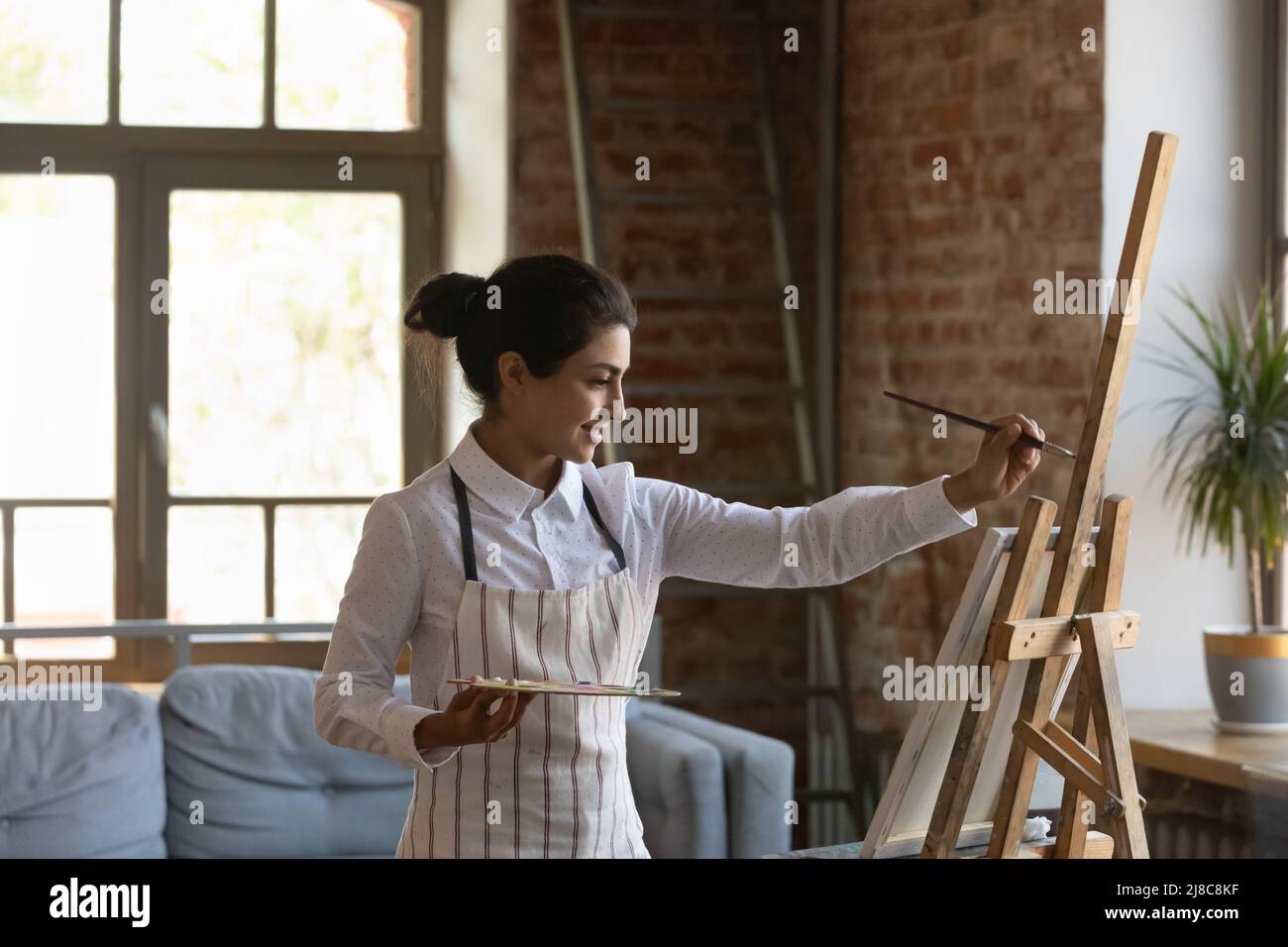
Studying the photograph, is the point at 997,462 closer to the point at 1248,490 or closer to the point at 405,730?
the point at 405,730

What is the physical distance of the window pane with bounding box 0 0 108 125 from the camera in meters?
5.08

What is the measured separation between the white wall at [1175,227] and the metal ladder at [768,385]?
1027mm

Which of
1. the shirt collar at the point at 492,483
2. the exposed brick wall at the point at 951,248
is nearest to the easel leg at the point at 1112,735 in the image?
the shirt collar at the point at 492,483

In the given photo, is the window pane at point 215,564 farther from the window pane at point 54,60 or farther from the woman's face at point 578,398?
the woman's face at point 578,398

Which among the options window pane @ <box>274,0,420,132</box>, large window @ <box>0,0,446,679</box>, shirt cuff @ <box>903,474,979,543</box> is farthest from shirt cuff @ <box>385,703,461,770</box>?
window pane @ <box>274,0,420,132</box>

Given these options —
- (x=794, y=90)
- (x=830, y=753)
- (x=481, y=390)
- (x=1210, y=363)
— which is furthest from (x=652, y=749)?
(x=794, y=90)

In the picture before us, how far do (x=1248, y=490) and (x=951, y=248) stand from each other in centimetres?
114

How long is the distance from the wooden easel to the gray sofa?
1440 millimetres

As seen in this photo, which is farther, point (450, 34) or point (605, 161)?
point (450, 34)

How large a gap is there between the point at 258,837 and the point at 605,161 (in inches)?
91.5

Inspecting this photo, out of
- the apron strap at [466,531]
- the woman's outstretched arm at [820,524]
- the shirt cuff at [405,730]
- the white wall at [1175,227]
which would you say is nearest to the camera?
the shirt cuff at [405,730]

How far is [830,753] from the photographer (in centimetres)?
490

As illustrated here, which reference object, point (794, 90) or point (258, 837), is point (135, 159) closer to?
point (794, 90)

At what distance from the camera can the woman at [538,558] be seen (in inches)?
74.2
